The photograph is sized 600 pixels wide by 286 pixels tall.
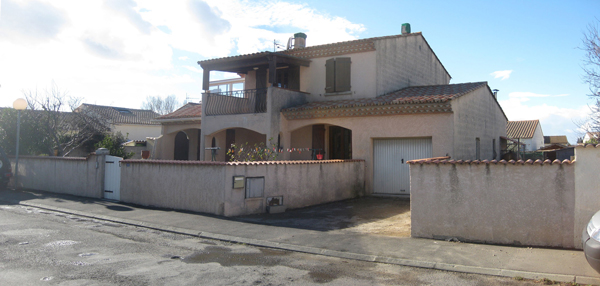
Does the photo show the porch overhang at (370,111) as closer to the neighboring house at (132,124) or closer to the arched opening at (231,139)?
the arched opening at (231,139)

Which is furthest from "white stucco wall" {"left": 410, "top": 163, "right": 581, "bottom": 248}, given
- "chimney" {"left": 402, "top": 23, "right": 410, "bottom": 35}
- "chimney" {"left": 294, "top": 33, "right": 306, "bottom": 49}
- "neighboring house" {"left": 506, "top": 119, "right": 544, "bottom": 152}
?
"neighboring house" {"left": 506, "top": 119, "right": 544, "bottom": 152}

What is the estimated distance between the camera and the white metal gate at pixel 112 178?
44.9 feet

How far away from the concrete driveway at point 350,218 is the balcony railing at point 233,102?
20.2ft

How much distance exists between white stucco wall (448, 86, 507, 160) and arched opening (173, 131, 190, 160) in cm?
1405

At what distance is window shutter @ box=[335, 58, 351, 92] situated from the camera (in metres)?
17.3

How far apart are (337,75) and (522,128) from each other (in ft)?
106

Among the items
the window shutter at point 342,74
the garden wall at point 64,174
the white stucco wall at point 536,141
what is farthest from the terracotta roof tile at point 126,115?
the white stucco wall at point 536,141

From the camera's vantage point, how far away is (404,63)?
736 inches

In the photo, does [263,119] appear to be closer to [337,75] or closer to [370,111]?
[337,75]

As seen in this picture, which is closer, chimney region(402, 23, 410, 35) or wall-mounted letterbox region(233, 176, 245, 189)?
wall-mounted letterbox region(233, 176, 245, 189)

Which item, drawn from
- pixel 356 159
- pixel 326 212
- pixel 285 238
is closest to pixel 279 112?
pixel 356 159

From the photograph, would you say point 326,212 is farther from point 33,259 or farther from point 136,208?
point 33,259

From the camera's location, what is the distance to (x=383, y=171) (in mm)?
14812

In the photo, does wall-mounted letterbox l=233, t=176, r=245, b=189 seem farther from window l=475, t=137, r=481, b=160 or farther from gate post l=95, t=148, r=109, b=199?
window l=475, t=137, r=481, b=160
